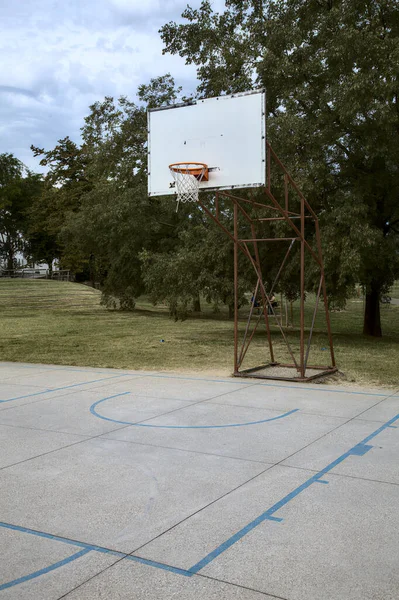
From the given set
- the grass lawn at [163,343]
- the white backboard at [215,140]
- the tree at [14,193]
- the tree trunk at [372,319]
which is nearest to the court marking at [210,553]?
the white backboard at [215,140]

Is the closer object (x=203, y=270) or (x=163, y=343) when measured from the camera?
(x=163, y=343)

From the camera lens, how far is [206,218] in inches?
1001

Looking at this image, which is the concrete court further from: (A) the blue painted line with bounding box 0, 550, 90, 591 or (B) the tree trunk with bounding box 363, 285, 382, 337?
(B) the tree trunk with bounding box 363, 285, 382, 337

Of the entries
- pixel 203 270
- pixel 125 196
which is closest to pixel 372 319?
pixel 203 270

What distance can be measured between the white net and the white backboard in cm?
10

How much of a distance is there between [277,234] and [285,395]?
7891 millimetres

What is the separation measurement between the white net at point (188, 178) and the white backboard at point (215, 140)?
10 centimetres

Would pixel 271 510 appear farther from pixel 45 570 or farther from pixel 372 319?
pixel 372 319

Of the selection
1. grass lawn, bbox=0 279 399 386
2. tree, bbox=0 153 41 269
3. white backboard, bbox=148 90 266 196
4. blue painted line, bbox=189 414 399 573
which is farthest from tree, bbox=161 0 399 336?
tree, bbox=0 153 41 269

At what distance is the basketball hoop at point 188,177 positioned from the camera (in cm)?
1028

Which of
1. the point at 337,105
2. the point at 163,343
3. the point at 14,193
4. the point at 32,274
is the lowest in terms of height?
the point at 163,343

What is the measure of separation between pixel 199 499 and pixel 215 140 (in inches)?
272

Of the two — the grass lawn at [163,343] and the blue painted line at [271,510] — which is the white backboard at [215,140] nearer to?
the grass lawn at [163,343]

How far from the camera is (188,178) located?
1044 cm
